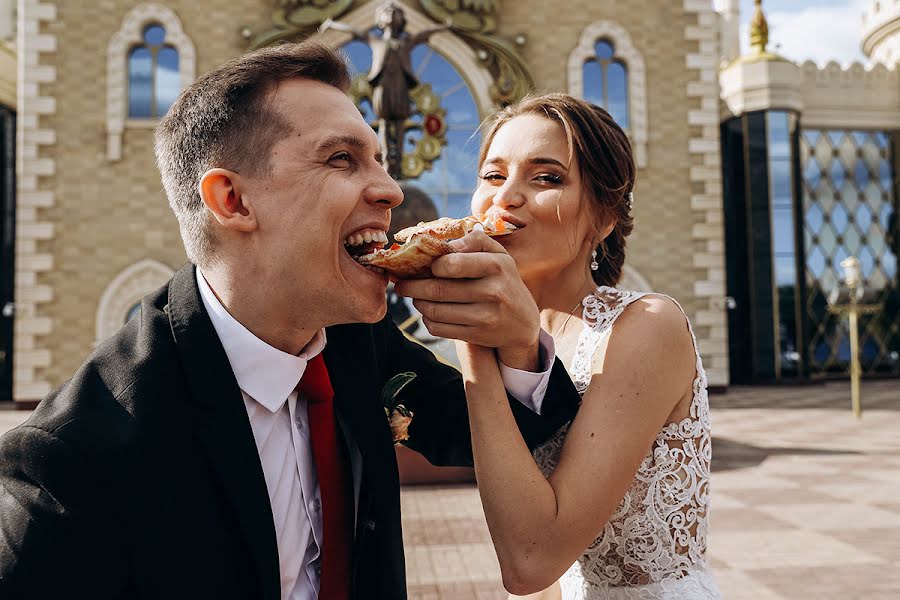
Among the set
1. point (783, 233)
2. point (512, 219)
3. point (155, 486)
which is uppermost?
point (783, 233)

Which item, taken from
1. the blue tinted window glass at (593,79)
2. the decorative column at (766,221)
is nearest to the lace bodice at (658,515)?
the blue tinted window glass at (593,79)

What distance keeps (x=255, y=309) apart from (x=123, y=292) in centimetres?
1530

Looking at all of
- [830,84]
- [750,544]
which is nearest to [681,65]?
[830,84]

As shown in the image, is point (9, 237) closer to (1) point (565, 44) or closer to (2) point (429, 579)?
(1) point (565, 44)

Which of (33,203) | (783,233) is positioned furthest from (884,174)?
(33,203)

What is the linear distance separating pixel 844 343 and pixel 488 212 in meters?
23.3

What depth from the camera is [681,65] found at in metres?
17.1

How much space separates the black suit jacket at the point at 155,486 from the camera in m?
1.33

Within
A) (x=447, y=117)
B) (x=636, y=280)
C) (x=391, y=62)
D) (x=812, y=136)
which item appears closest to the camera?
(x=391, y=62)

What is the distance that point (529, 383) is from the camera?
6.27 feet

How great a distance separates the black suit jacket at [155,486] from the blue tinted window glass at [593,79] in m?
16.6

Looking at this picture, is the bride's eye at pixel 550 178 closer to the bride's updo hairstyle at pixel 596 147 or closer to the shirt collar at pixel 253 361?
the bride's updo hairstyle at pixel 596 147

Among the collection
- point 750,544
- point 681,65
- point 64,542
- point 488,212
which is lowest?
point 750,544

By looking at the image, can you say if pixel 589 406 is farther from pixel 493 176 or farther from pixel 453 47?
pixel 453 47
